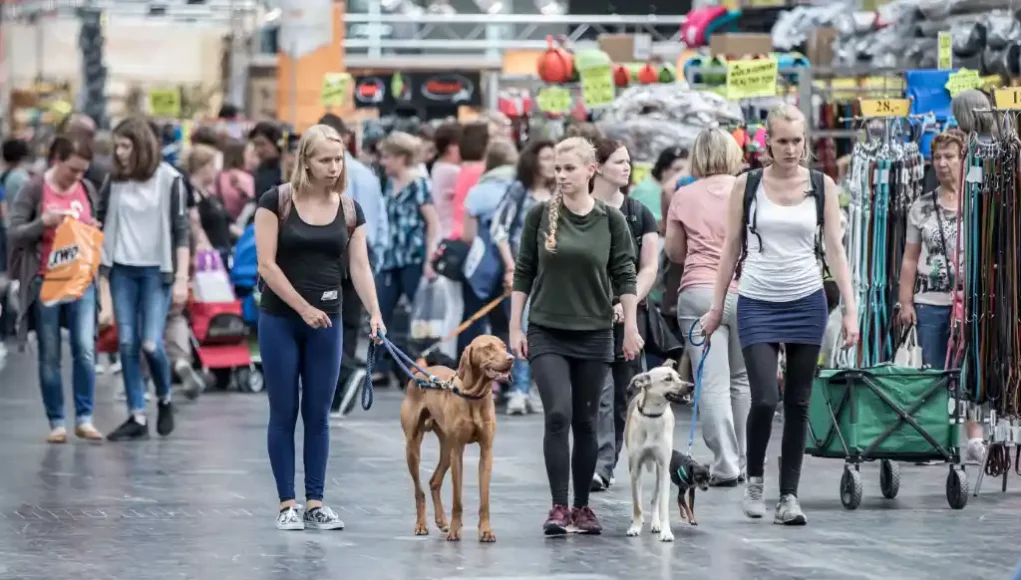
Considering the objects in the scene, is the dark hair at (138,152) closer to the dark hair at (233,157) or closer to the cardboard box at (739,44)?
the cardboard box at (739,44)

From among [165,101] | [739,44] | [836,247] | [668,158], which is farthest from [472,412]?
[165,101]

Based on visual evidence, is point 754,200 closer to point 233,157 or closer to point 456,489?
point 456,489

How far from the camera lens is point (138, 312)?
1277 centimetres

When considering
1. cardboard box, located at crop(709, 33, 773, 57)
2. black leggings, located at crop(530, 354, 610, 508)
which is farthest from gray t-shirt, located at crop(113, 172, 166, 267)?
cardboard box, located at crop(709, 33, 773, 57)

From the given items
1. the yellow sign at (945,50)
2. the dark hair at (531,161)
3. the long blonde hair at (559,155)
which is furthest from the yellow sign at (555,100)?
the long blonde hair at (559,155)

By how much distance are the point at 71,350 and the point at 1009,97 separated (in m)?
5.75

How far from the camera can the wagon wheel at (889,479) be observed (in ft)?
33.0

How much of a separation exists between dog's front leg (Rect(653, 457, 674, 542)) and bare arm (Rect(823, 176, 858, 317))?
3.47 feet

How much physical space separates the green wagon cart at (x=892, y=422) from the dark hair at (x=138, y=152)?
4.59m

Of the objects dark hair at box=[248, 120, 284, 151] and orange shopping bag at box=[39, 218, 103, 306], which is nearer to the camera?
orange shopping bag at box=[39, 218, 103, 306]

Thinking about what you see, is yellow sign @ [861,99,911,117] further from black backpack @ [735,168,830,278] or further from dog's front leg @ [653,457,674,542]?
dog's front leg @ [653,457,674,542]

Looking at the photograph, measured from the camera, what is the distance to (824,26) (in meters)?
17.7

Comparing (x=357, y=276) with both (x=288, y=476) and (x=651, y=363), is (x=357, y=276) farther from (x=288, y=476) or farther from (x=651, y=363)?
(x=651, y=363)

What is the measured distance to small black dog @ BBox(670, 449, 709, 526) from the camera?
891 centimetres
